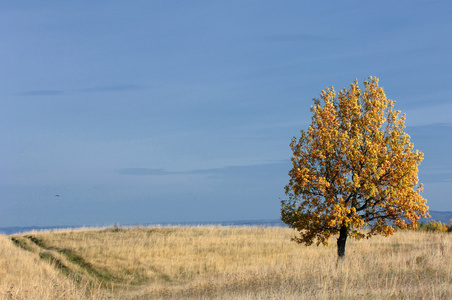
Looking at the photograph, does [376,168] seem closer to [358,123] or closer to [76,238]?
[358,123]

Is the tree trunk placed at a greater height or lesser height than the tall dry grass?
greater

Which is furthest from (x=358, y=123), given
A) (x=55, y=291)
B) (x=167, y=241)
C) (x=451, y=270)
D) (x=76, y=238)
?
(x=76, y=238)

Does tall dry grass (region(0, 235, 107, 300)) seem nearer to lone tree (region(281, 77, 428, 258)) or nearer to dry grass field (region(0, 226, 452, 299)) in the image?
dry grass field (region(0, 226, 452, 299))

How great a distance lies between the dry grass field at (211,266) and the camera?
15234 mm

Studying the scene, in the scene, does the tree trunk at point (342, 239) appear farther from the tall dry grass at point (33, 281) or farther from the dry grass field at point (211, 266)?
the tall dry grass at point (33, 281)

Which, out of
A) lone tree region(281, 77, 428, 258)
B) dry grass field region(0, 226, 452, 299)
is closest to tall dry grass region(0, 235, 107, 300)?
dry grass field region(0, 226, 452, 299)

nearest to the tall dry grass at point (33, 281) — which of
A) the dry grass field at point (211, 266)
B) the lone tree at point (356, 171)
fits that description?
the dry grass field at point (211, 266)

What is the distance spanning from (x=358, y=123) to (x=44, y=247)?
99.6 ft

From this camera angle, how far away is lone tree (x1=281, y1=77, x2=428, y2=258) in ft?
72.2

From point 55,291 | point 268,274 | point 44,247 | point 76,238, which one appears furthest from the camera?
point 76,238

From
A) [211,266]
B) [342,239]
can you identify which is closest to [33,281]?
[211,266]

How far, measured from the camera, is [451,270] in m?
17.1

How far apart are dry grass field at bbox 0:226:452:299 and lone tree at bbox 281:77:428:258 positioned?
6.86 ft

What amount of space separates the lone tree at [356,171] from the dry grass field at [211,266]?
2091 mm
